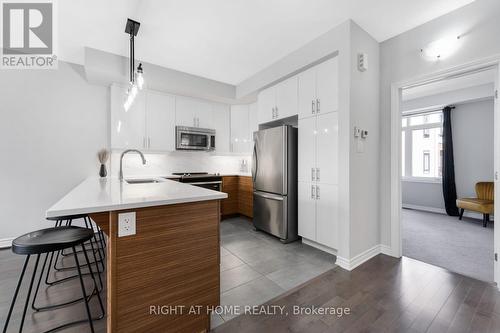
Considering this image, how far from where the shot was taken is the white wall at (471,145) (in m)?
4.17

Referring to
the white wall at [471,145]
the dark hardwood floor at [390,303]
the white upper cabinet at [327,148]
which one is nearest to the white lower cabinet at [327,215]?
the white upper cabinet at [327,148]

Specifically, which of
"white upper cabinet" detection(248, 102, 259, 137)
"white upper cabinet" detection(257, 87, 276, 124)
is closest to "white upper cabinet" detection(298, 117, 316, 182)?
"white upper cabinet" detection(257, 87, 276, 124)

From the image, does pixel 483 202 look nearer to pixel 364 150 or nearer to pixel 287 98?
pixel 364 150

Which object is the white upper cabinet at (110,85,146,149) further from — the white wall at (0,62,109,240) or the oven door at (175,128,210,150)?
the oven door at (175,128,210,150)

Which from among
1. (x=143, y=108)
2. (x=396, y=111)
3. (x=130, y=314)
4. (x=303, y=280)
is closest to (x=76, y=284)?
(x=130, y=314)

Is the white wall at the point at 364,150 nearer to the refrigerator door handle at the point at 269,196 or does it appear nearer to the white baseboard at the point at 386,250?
the white baseboard at the point at 386,250

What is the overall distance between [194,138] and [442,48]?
12.1 feet

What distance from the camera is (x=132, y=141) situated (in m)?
3.56

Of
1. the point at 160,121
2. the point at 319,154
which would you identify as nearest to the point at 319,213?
the point at 319,154

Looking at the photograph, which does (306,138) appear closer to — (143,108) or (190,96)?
(190,96)

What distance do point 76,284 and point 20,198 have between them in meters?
1.95

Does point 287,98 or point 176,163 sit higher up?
point 287,98

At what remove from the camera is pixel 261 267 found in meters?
2.35

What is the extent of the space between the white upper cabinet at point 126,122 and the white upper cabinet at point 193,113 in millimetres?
606
